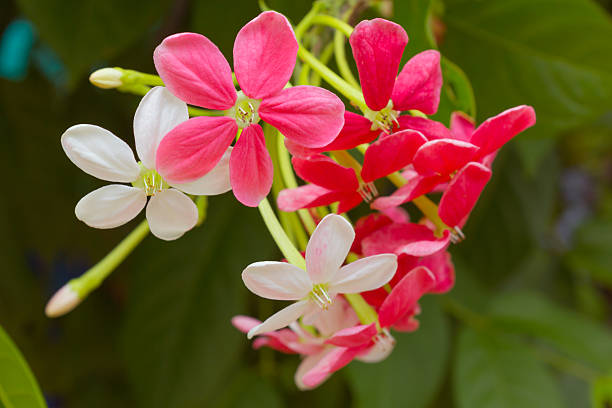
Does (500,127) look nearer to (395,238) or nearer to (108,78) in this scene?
(395,238)

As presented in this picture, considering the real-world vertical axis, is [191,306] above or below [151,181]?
below

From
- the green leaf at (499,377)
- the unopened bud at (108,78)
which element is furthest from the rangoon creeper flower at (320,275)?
the green leaf at (499,377)

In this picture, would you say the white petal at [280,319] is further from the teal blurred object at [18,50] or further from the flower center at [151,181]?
the teal blurred object at [18,50]

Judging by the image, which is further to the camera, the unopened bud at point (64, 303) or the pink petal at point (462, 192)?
the unopened bud at point (64, 303)

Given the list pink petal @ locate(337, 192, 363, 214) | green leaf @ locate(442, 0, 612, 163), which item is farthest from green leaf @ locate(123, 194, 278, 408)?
pink petal @ locate(337, 192, 363, 214)

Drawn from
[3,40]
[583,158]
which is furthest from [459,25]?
[583,158]

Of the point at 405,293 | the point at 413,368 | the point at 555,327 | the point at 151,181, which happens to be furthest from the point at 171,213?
the point at 555,327
